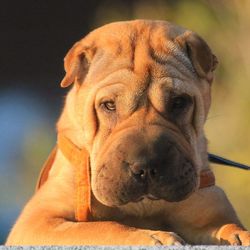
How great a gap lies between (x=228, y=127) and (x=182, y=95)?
1.88 m

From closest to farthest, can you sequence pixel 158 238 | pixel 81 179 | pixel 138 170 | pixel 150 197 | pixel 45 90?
pixel 158 238
pixel 138 170
pixel 150 197
pixel 81 179
pixel 45 90

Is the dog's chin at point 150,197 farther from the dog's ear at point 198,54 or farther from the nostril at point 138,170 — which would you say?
the dog's ear at point 198,54

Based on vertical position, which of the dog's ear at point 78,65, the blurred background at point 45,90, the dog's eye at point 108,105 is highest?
the dog's ear at point 78,65

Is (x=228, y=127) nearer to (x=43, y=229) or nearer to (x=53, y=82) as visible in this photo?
(x=53, y=82)

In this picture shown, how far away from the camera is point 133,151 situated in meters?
2.89

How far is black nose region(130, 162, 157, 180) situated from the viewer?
2.88 metres

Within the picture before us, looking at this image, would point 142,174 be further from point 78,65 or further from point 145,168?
point 78,65

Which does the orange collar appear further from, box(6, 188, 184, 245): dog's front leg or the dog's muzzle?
the dog's muzzle

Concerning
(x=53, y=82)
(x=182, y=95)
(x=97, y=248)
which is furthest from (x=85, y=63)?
(x=53, y=82)

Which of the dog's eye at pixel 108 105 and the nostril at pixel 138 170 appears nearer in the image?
the nostril at pixel 138 170

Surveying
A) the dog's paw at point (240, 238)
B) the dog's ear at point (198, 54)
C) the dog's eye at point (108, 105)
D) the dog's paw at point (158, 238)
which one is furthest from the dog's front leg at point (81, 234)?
the dog's ear at point (198, 54)

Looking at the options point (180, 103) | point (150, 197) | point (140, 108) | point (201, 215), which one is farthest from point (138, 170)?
point (201, 215)

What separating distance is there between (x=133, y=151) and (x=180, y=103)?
14.4 inches

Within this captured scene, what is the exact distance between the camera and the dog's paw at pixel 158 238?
2.72 m
